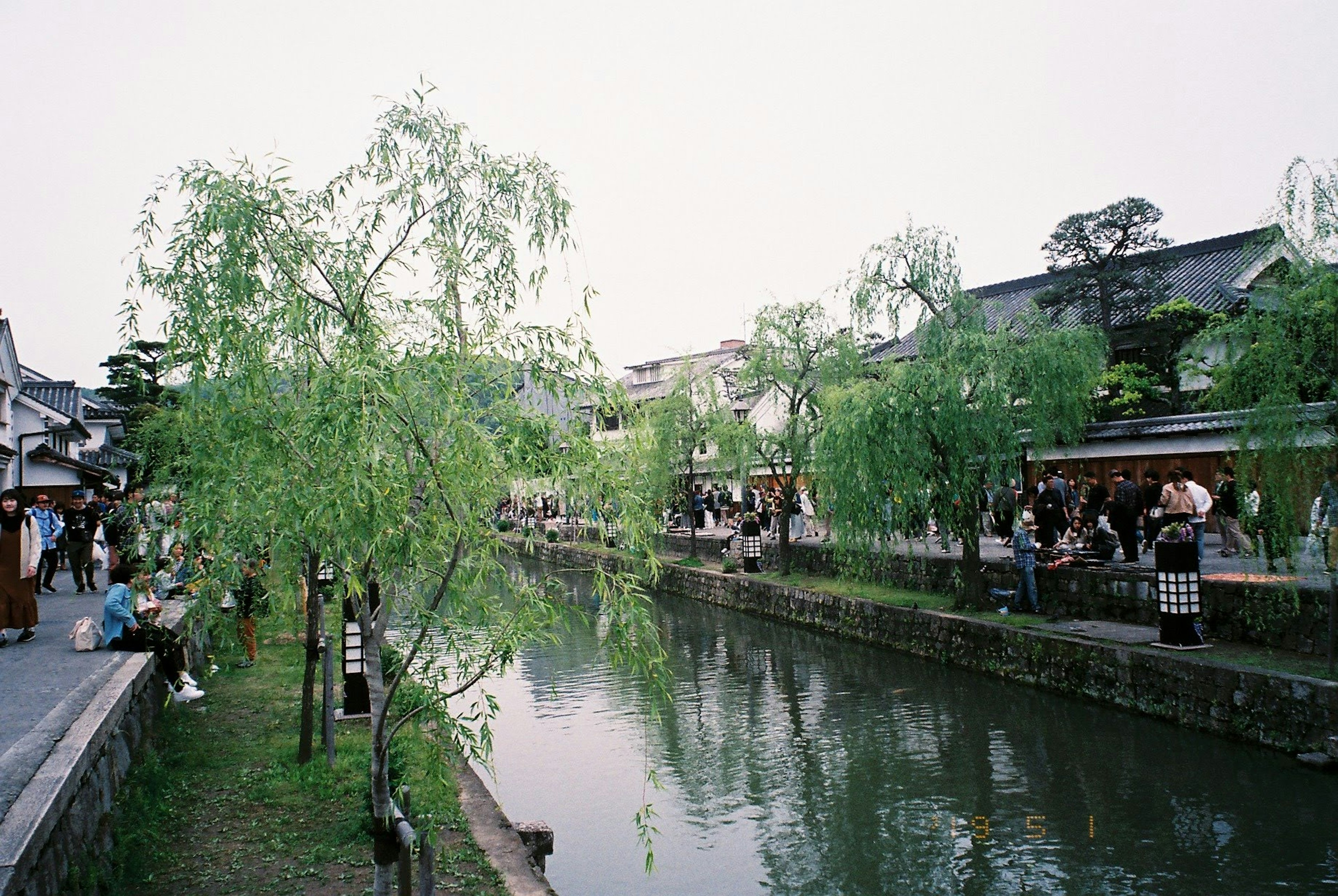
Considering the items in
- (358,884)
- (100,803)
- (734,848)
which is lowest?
(734,848)

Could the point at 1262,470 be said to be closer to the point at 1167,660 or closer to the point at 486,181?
the point at 1167,660

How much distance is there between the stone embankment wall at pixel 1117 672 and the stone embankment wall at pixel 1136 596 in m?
0.99

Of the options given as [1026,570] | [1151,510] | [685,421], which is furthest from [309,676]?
[685,421]

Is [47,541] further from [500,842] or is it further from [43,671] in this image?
[500,842]

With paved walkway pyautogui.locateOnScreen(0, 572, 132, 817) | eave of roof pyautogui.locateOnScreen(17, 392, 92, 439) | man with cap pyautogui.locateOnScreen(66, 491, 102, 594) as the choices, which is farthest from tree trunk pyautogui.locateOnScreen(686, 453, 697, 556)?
eave of roof pyautogui.locateOnScreen(17, 392, 92, 439)

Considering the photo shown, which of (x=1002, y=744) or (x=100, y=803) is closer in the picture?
(x=100, y=803)

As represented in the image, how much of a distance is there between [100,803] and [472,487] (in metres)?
3.99

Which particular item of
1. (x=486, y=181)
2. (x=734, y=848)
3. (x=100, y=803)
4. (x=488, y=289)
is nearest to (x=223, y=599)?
(x=100, y=803)

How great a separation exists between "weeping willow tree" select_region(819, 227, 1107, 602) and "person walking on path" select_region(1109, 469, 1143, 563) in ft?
4.74

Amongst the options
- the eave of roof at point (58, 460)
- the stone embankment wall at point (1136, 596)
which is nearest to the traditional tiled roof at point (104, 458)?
the eave of roof at point (58, 460)

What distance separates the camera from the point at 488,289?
18.9 feet

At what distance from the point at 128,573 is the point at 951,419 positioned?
11.2m

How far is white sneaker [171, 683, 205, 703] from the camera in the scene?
35.2 ft
